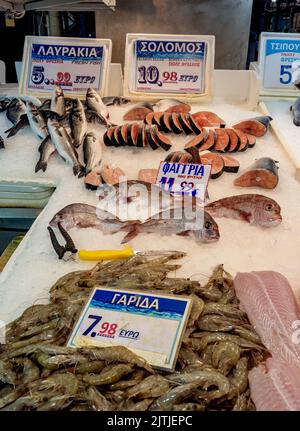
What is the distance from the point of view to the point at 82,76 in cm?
451

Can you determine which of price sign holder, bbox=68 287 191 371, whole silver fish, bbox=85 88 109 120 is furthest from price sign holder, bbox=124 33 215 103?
price sign holder, bbox=68 287 191 371

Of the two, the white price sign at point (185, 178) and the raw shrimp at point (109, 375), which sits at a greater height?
the raw shrimp at point (109, 375)

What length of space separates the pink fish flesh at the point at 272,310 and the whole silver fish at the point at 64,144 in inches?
65.5

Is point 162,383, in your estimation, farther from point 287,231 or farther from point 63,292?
point 287,231

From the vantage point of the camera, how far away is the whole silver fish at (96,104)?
4.11 metres

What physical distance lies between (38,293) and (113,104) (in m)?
2.72

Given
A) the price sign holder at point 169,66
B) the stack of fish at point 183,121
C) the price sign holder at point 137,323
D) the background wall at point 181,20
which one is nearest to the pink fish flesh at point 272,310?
the price sign holder at point 137,323

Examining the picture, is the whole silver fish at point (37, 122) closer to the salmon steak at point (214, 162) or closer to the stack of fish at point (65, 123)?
the stack of fish at point (65, 123)

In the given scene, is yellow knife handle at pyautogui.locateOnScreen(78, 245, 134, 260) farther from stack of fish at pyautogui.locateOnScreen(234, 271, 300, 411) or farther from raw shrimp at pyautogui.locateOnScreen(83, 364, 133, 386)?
raw shrimp at pyautogui.locateOnScreen(83, 364, 133, 386)

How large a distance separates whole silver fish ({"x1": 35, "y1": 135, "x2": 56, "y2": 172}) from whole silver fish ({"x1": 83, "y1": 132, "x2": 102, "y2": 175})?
0.89 feet

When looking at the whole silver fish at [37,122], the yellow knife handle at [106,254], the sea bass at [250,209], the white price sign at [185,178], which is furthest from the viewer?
the whole silver fish at [37,122]

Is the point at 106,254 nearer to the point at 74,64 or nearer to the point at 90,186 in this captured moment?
the point at 90,186

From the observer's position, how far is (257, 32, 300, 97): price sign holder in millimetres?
4480

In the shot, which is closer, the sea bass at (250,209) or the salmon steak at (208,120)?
the sea bass at (250,209)
